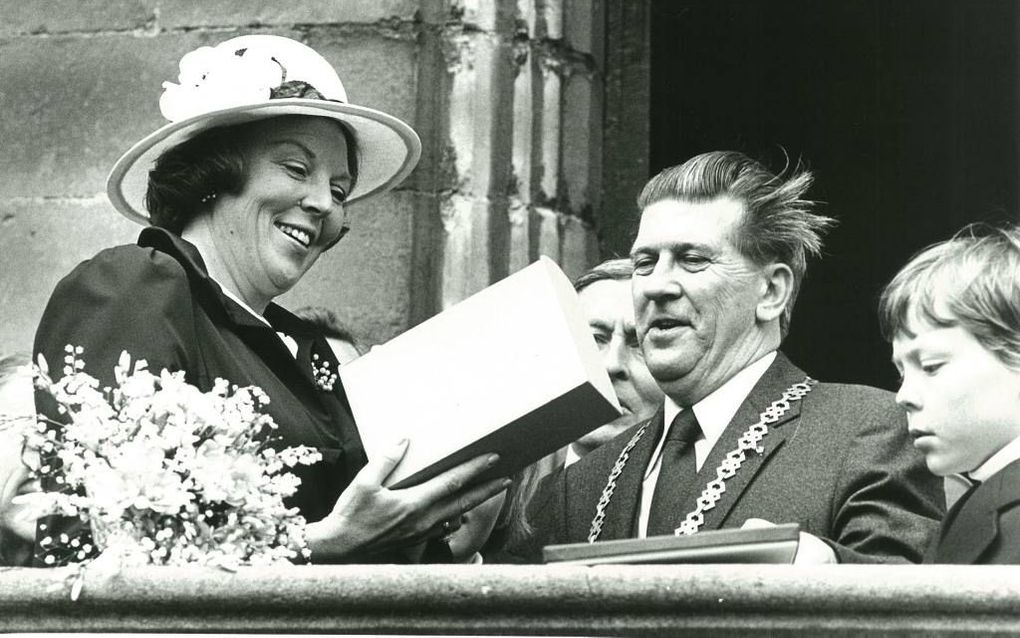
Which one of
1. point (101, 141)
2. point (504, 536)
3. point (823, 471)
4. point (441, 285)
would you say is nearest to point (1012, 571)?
point (823, 471)

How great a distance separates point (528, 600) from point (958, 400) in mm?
773

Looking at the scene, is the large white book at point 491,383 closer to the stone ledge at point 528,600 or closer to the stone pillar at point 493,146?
the stone ledge at point 528,600

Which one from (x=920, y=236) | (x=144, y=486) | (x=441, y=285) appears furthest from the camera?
(x=920, y=236)

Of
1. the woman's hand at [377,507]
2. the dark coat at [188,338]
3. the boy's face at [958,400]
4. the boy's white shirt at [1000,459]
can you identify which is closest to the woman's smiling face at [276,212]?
the dark coat at [188,338]

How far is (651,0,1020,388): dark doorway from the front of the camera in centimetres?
602

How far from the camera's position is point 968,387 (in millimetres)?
3408

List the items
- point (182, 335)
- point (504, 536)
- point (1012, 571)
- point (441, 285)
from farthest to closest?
point (441, 285) → point (504, 536) → point (182, 335) → point (1012, 571)

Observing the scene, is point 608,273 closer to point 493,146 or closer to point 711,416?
point 493,146

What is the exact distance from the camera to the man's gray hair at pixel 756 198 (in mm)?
4098

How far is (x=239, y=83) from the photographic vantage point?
4055mm

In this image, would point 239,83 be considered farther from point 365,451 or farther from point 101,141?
point 101,141

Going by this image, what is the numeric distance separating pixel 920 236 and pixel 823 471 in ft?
8.22

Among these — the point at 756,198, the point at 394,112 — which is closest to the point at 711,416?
the point at 756,198

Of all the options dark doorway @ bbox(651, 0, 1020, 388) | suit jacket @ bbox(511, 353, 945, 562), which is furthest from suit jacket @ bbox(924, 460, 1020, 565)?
dark doorway @ bbox(651, 0, 1020, 388)
